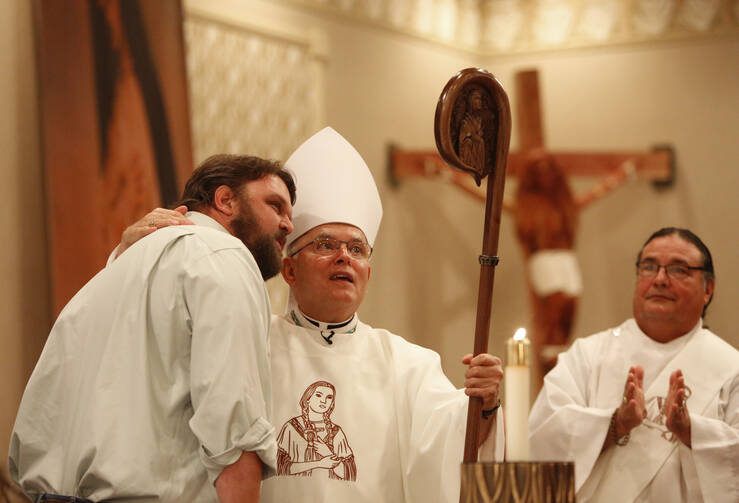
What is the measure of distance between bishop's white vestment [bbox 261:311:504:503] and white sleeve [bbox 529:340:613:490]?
0.82m

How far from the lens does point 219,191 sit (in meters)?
3.39

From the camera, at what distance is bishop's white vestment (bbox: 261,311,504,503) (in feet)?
12.1

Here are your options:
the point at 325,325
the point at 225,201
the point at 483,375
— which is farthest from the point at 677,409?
the point at 225,201

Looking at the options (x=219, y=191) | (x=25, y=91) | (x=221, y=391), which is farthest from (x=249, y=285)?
(x=25, y=91)

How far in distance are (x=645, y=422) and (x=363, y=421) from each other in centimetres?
136

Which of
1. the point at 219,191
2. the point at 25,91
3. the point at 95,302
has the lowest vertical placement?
the point at 95,302

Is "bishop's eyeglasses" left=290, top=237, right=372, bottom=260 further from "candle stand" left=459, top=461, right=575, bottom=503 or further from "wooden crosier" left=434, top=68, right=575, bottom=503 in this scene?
"candle stand" left=459, top=461, right=575, bottom=503

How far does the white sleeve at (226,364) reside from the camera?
268 cm

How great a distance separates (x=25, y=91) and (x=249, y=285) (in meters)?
3.91

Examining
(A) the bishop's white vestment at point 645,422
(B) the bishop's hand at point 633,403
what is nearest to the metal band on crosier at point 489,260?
(B) the bishop's hand at point 633,403

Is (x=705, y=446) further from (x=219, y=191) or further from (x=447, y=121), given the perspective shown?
(x=219, y=191)

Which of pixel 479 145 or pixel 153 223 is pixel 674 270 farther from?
pixel 153 223

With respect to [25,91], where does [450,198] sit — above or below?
below

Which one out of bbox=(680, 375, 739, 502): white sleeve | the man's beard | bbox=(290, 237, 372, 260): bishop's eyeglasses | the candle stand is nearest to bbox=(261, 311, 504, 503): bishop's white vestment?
bbox=(290, 237, 372, 260): bishop's eyeglasses
